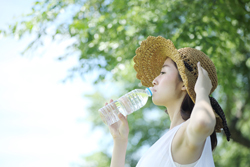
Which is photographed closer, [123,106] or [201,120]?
[201,120]

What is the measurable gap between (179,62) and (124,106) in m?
0.93

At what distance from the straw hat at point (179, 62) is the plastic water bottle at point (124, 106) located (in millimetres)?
225

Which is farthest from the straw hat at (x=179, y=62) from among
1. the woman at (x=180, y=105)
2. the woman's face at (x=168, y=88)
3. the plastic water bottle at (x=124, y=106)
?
the plastic water bottle at (x=124, y=106)

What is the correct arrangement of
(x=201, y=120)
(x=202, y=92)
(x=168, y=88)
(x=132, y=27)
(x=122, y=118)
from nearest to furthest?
1. (x=201, y=120)
2. (x=202, y=92)
3. (x=168, y=88)
4. (x=122, y=118)
5. (x=132, y=27)

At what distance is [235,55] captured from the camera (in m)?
7.32

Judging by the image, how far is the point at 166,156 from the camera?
181 cm

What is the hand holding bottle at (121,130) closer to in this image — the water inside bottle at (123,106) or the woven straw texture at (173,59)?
the water inside bottle at (123,106)

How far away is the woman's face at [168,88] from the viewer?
83.4 inches

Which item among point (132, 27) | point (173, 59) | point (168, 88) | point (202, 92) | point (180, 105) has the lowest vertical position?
point (202, 92)

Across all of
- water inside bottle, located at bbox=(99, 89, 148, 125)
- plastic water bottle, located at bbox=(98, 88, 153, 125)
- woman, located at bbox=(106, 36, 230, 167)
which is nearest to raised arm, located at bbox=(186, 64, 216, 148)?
woman, located at bbox=(106, 36, 230, 167)

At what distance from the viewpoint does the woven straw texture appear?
1.94 metres

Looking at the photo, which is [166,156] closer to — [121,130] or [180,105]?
[180,105]

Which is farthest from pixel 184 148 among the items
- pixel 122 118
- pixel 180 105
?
pixel 122 118

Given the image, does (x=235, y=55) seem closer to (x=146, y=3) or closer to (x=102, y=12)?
(x=146, y=3)
